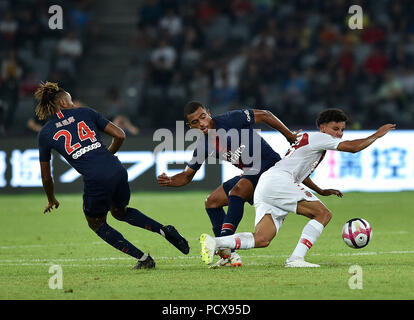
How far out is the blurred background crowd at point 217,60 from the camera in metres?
20.4

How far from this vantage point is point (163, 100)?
67.7 feet

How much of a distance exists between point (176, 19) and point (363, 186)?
7390 mm

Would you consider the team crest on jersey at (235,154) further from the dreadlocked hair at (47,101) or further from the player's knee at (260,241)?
the dreadlocked hair at (47,101)

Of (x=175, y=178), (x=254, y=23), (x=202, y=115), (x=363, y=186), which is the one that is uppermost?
(x=254, y=23)

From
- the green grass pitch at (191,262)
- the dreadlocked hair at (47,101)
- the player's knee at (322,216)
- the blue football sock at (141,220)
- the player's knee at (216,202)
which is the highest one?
the dreadlocked hair at (47,101)

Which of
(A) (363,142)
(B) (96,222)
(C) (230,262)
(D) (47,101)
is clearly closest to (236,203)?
(C) (230,262)

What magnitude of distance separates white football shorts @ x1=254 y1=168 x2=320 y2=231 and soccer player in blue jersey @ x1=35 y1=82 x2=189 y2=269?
874mm

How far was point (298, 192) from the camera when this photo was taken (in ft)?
29.5

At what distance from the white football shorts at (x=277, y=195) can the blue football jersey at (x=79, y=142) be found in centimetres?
146

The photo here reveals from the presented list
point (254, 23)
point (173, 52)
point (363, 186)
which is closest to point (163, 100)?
point (173, 52)

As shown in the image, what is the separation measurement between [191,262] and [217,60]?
12890 millimetres

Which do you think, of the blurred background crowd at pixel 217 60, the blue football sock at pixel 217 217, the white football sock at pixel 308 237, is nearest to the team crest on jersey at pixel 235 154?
the blue football sock at pixel 217 217

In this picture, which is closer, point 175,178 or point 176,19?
point 175,178
